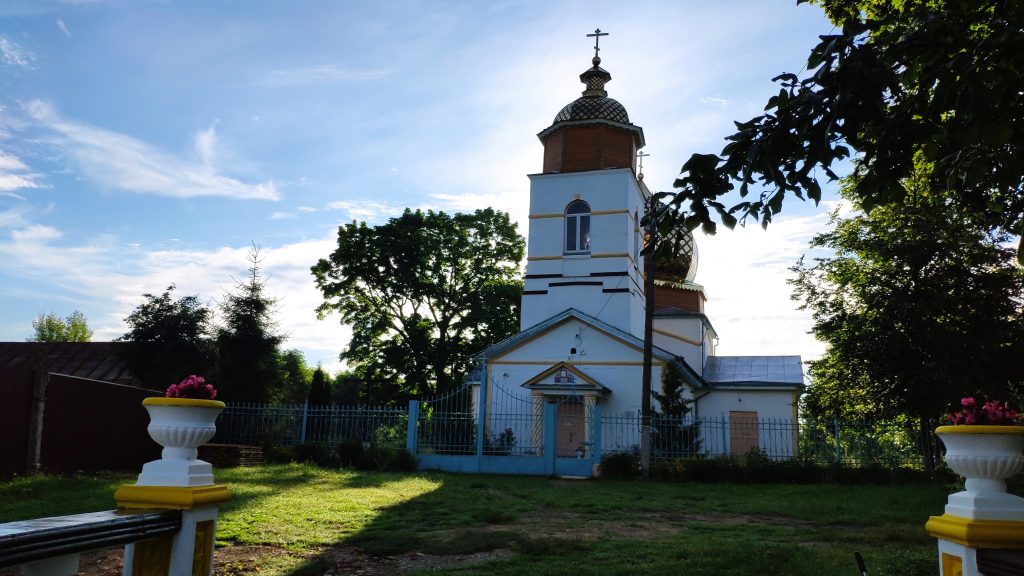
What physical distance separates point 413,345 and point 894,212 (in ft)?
75.2

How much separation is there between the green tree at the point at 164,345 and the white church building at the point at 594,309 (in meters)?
9.06

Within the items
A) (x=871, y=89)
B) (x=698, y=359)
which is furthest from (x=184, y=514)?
(x=698, y=359)

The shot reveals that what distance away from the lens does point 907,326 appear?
18.3 meters

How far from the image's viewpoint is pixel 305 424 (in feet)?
67.1

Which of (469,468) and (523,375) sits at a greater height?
(523,375)

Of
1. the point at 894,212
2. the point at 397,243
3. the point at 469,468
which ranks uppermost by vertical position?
the point at 397,243

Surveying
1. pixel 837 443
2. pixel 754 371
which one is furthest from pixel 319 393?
pixel 837 443

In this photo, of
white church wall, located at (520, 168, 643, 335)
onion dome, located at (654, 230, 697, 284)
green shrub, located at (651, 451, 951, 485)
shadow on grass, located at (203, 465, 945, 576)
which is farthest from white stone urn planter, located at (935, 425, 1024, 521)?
onion dome, located at (654, 230, 697, 284)

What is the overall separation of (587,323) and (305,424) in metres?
9.41

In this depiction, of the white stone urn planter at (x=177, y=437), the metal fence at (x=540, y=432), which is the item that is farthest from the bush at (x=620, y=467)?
the white stone urn planter at (x=177, y=437)

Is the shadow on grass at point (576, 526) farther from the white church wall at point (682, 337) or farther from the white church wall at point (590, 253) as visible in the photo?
the white church wall at point (682, 337)

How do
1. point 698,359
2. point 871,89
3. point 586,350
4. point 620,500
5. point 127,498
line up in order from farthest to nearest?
point 698,359 → point 586,350 → point 620,500 → point 871,89 → point 127,498

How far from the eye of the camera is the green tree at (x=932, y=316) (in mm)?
17859

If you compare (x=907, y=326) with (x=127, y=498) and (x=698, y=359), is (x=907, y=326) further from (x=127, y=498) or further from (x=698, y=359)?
(x=127, y=498)
